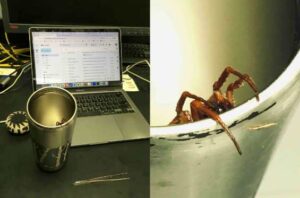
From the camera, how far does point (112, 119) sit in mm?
813

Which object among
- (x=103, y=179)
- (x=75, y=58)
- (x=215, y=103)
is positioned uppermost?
(x=215, y=103)

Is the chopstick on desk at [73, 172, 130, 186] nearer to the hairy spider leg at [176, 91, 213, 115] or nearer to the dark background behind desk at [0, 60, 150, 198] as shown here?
the dark background behind desk at [0, 60, 150, 198]

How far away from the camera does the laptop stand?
0.81 meters

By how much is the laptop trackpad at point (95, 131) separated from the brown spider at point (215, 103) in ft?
1.15

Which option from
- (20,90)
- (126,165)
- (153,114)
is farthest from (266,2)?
(20,90)

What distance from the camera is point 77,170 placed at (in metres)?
0.66

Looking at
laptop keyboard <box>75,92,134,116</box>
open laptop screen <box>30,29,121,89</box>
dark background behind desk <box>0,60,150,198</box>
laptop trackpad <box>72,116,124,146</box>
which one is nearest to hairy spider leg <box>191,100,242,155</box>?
dark background behind desk <box>0,60,150,198</box>

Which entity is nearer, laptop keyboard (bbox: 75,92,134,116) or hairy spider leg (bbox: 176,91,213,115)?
hairy spider leg (bbox: 176,91,213,115)

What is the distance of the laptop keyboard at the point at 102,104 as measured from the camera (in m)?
0.84

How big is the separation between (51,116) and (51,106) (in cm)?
2

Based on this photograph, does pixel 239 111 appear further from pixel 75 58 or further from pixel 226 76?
pixel 75 58

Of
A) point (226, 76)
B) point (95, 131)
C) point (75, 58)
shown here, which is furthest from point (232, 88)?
point (75, 58)

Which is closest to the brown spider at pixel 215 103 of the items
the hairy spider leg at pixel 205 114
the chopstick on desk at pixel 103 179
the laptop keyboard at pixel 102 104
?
the hairy spider leg at pixel 205 114

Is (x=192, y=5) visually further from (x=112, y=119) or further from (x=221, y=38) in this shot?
(x=112, y=119)
